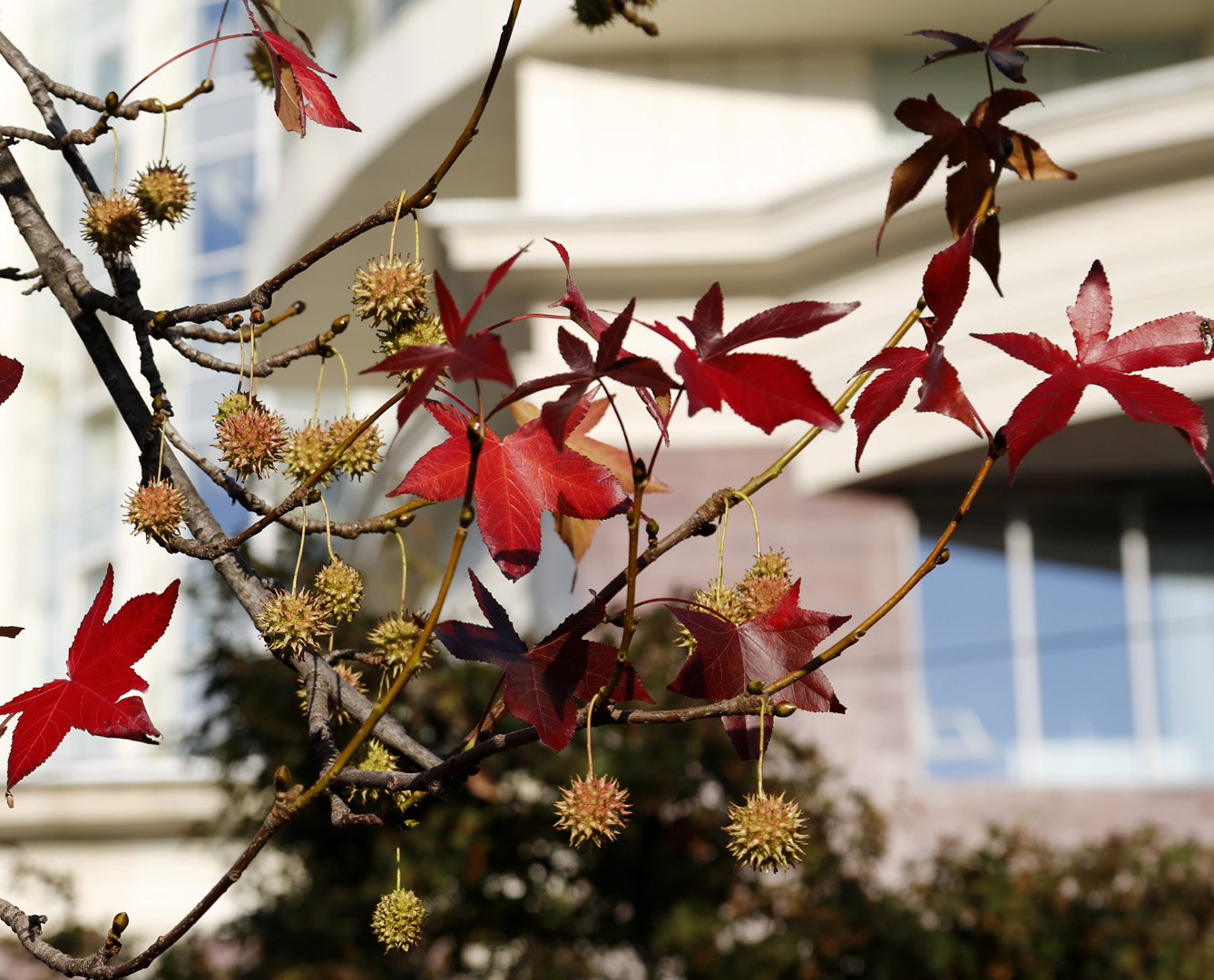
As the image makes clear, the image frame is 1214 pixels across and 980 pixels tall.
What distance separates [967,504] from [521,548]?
0.33 metres

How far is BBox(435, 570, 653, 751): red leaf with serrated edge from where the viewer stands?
921 mm

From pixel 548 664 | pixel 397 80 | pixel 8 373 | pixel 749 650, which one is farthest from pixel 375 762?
pixel 397 80

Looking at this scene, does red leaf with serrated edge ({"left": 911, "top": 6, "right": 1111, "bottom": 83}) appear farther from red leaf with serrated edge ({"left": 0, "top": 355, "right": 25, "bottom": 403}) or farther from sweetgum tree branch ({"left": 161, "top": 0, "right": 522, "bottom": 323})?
red leaf with serrated edge ({"left": 0, "top": 355, "right": 25, "bottom": 403})

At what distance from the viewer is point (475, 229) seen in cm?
658

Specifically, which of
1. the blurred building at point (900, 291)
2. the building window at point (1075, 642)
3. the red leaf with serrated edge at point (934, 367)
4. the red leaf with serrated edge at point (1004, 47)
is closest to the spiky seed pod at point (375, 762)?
the red leaf with serrated edge at point (934, 367)

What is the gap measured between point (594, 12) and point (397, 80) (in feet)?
23.4

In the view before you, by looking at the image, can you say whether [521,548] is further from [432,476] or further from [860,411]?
[860,411]

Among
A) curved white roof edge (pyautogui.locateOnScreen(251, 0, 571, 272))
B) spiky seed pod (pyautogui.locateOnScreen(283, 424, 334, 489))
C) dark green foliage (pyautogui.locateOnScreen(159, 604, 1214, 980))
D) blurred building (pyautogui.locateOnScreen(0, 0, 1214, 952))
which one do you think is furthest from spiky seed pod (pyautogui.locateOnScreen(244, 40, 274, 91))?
curved white roof edge (pyautogui.locateOnScreen(251, 0, 571, 272))

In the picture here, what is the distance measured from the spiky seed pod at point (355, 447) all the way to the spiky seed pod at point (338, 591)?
0.11m

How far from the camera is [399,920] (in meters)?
1.01

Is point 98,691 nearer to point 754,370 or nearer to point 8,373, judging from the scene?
point 8,373

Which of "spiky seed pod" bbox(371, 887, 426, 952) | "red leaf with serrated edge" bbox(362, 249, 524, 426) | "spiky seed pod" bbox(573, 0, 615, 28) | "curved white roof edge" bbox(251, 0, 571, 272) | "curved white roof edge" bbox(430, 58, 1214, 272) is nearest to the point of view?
"red leaf with serrated edge" bbox(362, 249, 524, 426)

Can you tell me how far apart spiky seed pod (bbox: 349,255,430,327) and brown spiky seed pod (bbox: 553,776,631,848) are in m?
0.44

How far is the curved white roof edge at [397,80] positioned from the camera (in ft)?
24.5
